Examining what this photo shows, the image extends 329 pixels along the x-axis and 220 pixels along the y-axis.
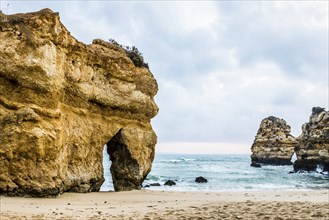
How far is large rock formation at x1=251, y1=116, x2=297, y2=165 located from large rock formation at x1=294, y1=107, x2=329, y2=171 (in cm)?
2205

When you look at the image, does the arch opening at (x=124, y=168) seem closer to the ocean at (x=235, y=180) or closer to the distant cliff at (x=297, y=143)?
the ocean at (x=235, y=180)

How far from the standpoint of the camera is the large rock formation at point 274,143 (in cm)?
7825

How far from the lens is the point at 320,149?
51219 mm

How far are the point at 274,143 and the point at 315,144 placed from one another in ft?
89.7

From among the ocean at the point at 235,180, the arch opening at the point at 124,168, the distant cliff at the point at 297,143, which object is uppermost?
the distant cliff at the point at 297,143

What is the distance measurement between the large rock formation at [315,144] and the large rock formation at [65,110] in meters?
36.4

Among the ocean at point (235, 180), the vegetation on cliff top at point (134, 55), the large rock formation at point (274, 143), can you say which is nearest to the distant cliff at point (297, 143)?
A: the large rock formation at point (274, 143)

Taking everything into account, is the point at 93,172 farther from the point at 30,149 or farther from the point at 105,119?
the point at 30,149

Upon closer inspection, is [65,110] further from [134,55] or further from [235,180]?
[235,180]

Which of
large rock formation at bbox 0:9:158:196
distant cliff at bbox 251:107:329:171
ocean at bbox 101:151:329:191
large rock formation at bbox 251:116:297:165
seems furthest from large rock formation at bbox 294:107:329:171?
large rock formation at bbox 0:9:158:196

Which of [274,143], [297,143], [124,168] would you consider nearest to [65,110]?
[124,168]

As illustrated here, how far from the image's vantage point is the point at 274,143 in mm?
79312

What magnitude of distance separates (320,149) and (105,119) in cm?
4076

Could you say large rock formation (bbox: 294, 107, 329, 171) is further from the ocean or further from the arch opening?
the arch opening
